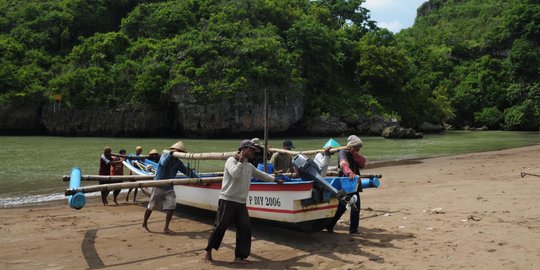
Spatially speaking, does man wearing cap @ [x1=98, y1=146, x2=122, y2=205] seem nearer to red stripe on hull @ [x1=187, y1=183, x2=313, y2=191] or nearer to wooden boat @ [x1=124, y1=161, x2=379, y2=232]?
wooden boat @ [x1=124, y1=161, x2=379, y2=232]

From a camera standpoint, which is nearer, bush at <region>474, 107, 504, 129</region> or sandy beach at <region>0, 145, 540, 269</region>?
sandy beach at <region>0, 145, 540, 269</region>

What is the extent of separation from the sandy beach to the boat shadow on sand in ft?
0.05

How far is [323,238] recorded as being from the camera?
7.12 m

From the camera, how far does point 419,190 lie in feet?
39.1

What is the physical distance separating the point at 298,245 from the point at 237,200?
158cm

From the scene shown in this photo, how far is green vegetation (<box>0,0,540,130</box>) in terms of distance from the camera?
147 feet

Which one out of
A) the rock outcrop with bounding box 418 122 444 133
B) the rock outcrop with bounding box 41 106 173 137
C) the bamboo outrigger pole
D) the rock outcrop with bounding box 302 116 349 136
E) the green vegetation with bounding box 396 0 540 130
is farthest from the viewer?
the green vegetation with bounding box 396 0 540 130

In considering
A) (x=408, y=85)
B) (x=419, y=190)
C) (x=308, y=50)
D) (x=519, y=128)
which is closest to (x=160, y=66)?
(x=308, y=50)

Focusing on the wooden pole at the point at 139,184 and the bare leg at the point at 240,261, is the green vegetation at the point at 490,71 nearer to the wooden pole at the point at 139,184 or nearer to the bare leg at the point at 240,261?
the wooden pole at the point at 139,184

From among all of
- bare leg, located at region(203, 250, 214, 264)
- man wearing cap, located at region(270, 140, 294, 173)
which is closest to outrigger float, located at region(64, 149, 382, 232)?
bare leg, located at region(203, 250, 214, 264)

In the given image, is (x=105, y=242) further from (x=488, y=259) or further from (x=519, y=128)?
(x=519, y=128)

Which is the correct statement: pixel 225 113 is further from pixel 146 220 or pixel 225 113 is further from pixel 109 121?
pixel 146 220

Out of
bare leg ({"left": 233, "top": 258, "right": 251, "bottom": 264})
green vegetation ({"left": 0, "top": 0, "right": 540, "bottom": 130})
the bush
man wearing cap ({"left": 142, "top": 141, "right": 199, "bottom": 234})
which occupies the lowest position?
bare leg ({"left": 233, "top": 258, "right": 251, "bottom": 264})

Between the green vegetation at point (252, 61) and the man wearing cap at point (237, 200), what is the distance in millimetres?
36728
